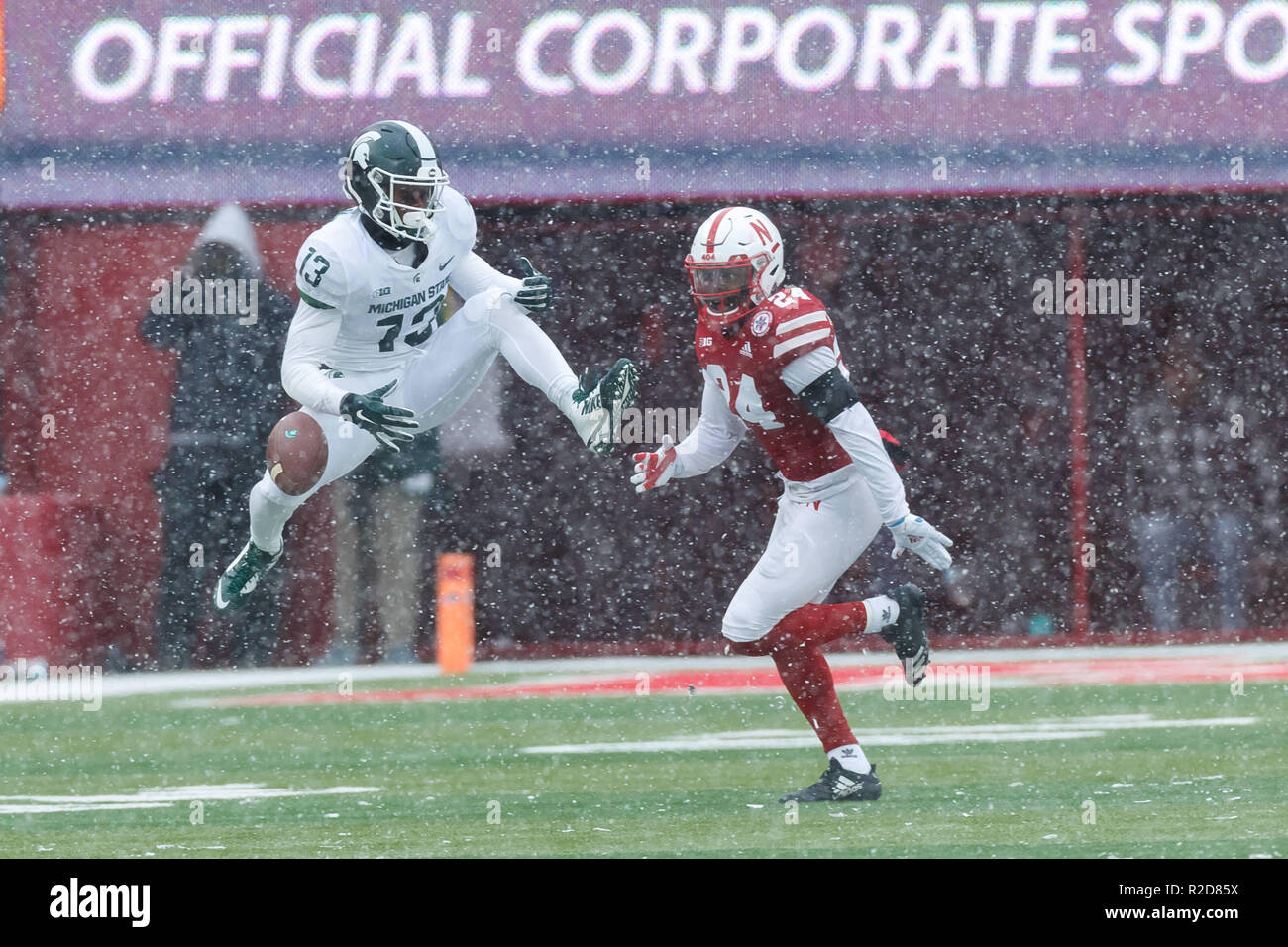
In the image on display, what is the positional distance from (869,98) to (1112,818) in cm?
712

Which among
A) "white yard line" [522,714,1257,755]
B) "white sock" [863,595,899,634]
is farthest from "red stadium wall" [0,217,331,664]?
"white sock" [863,595,899,634]

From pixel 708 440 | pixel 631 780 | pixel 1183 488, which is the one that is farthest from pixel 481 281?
pixel 1183 488

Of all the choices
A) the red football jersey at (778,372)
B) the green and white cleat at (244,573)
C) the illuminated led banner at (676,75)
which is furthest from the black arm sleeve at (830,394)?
the illuminated led banner at (676,75)

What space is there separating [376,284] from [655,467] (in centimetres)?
113

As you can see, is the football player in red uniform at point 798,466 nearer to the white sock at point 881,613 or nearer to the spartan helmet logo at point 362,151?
the white sock at point 881,613

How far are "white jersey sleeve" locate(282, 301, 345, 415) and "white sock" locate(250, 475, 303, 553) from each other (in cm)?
30

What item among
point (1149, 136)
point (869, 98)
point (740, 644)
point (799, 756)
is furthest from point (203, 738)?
point (1149, 136)

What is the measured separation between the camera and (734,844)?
684cm

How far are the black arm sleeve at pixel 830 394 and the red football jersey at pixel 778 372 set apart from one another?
0.11 meters

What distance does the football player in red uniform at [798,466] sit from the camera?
282 inches

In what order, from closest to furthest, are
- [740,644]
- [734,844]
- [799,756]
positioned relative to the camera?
[734,844]
[740,644]
[799,756]

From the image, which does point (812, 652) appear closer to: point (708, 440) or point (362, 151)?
point (708, 440)

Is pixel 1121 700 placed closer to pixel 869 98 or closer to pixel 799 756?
pixel 799 756

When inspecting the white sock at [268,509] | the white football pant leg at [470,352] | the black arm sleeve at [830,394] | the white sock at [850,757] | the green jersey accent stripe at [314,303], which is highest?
the green jersey accent stripe at [314,303]
